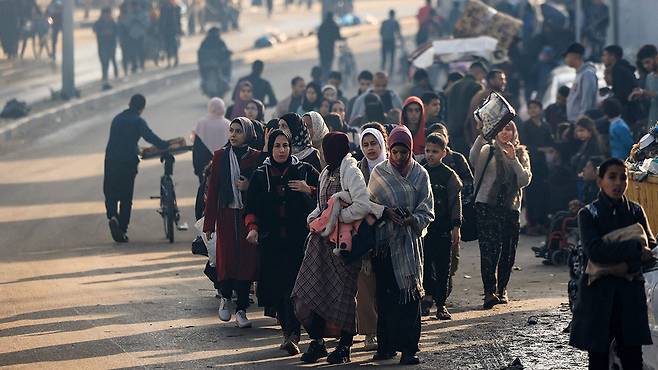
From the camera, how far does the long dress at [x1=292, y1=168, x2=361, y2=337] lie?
35.4 ft

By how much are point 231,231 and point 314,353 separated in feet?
5.57

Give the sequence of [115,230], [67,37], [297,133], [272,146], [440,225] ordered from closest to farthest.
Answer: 1. [272,146]
2. [297,133]
3. [440,225]
4. [115,230]
5. [67,37]

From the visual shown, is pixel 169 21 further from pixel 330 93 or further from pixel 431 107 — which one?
pixel 431 107

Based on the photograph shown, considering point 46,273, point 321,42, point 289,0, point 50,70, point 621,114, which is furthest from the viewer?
point 289,0

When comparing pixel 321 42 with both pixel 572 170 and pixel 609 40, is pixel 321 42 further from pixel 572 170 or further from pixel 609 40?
pixel 572 170

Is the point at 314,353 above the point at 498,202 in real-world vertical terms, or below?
below

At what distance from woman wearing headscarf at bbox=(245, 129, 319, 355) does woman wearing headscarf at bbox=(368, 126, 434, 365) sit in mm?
692

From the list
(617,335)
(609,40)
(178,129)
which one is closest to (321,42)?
(178,129)

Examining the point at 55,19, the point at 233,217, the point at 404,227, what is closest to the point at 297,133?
the point at 233,217

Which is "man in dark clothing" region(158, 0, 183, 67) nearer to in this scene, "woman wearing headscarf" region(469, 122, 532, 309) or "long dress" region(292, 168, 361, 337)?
"woman wearing headscarf" region(469, 122, 532, 309)

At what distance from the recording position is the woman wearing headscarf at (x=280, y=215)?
37.1 feet

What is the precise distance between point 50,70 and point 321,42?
23.7ft

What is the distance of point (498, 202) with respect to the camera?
13109 millimetres

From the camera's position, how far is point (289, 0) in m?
66.6
